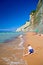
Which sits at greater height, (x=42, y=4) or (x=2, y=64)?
(x=42, y=4)

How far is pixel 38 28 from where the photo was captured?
9.94 feet

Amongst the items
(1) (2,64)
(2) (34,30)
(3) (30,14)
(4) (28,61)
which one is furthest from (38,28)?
(1) (2,64)

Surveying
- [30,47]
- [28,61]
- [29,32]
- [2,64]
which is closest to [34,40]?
[29,32]

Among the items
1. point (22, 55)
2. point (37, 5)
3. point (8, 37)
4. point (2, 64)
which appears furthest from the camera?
point (8, 37)

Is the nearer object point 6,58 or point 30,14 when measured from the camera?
point 6,58

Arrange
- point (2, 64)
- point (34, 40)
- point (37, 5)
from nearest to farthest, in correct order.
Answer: point (2, 64) < point (37, 5) < point (34, 40)

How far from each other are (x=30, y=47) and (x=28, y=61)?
281 mm

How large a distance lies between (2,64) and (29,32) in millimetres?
881

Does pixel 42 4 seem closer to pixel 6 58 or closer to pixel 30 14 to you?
pixel 30 14

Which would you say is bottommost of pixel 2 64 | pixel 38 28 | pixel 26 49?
pixel 2 64

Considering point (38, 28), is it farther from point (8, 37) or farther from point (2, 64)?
point (8, 37)

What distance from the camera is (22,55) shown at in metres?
2.68

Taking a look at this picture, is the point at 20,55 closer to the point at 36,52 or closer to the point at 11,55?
the point at 11,55

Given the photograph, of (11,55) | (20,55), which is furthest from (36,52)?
(11,55)
